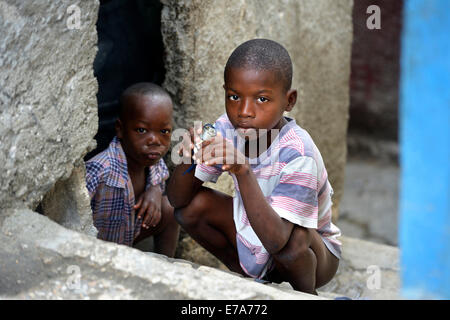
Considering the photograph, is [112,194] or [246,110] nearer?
[246,110]

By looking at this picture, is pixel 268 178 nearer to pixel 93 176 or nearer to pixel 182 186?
pixel 182 186

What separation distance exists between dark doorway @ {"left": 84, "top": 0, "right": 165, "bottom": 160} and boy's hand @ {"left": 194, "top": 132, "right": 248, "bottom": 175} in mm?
1011

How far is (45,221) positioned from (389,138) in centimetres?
504

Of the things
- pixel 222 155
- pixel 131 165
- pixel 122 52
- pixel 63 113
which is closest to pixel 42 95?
pixel 63 113

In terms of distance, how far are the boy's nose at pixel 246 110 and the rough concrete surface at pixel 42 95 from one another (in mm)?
451

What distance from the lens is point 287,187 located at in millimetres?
1952

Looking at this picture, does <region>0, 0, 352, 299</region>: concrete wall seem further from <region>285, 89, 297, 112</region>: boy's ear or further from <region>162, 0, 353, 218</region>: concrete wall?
<region>285, 89, 297, 112</region>: boy's ear

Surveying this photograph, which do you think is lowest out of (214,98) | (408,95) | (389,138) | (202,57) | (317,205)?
(389,138)

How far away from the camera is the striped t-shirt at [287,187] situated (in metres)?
1.95

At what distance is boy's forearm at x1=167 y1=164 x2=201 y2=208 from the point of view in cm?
214

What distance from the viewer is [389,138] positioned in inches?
248

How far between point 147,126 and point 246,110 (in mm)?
678

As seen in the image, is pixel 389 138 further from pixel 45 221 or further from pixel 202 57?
pixel 45 221

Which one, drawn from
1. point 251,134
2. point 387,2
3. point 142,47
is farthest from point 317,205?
point 387,2
